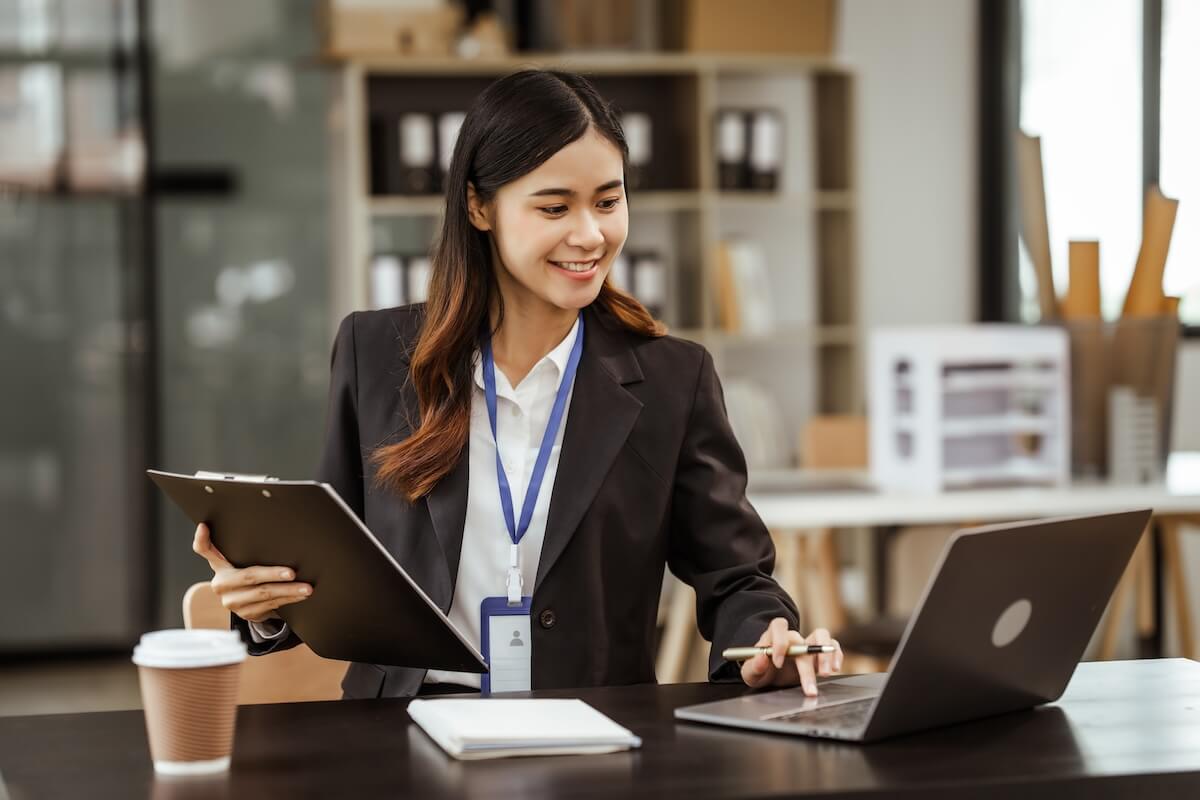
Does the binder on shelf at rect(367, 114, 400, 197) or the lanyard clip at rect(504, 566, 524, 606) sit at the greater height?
the binder on shelf at rect(367, 114, 400, 197)

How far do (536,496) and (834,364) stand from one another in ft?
12.1

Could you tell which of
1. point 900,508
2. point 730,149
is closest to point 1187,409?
point 730,149

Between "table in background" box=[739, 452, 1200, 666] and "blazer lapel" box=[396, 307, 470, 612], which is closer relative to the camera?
"blazer lapel" box=[396, 307, 470, 612]

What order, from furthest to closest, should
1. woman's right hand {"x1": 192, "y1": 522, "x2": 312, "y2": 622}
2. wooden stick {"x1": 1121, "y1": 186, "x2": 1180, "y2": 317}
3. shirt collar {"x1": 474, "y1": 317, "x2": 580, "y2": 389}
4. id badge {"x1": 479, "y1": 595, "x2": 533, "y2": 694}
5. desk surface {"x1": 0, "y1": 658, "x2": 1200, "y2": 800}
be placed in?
wooden stick {"x1": 1121, "y1": 186, "x2": 1180, "y2": 317}
shirt collar {"x1": 474, "y1": 317, "x2": 580, "y2": 389}
id badge {"x1": 479, "y1": 595, "x2": 533, "y2": 694}
woman's right hand {"x1": 192, "y1": 522, "x2": 312, "y2": 622}
desk surface {"x1": 0, "y1": 658, "x2": 1200, "y2": 800}

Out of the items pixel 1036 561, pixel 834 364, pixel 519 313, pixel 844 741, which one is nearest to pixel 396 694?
pixel 519 313

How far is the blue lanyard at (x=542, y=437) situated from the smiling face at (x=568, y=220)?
0.39 feet

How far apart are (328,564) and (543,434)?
51 cm

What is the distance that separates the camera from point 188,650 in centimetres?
116

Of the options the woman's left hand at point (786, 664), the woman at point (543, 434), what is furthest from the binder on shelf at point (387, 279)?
the woman's left hand at point (786, 664)

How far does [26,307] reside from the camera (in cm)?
512

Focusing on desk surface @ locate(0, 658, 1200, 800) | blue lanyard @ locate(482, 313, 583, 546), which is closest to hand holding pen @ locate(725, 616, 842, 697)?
desk surface @ locate(0, 658, 1200, 800)

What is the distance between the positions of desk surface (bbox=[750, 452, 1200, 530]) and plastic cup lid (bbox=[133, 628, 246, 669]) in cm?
215

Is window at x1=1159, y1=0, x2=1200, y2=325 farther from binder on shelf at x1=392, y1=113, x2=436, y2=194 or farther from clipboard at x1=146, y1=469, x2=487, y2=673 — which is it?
clipboard at x1=146, y1=469, x2=487, y2=673

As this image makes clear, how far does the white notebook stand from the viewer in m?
1.23
